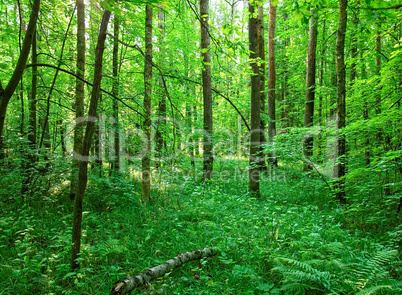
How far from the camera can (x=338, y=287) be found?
238cm

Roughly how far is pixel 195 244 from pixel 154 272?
1025 mm

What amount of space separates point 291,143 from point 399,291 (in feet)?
15.2

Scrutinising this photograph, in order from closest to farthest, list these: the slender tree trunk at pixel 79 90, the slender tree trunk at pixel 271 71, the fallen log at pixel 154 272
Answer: the fallen log at pixel 154 272 < the slender tree trunk at pixel 79 90 < the slender tree trunk at pixel 271 71

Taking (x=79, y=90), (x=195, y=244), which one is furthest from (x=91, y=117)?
(x=79, y=90)

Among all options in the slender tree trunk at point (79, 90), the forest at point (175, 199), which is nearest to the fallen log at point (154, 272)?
the forest at point (175, 199)

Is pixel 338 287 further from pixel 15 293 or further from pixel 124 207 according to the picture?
pixel 124 207

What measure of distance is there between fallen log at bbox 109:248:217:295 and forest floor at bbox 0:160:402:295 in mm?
120

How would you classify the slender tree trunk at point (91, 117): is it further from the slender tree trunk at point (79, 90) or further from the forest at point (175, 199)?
the slender tree trunk at point (79, 90)

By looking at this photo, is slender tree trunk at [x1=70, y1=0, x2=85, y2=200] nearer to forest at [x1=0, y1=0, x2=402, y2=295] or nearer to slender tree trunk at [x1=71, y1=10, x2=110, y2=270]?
forest at [x1=0, y1=0, x2=402, y2=295]

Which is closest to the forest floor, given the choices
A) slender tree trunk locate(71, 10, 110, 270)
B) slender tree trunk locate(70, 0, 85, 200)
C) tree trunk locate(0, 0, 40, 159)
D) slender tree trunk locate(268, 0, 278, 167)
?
slender tree trunk locate(70, 0, 85, 200)

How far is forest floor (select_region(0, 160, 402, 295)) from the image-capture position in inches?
102

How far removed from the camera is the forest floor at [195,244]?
258 cm

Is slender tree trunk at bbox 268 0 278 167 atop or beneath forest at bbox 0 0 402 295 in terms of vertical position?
atop

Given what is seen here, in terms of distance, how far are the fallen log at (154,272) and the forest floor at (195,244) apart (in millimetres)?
120
